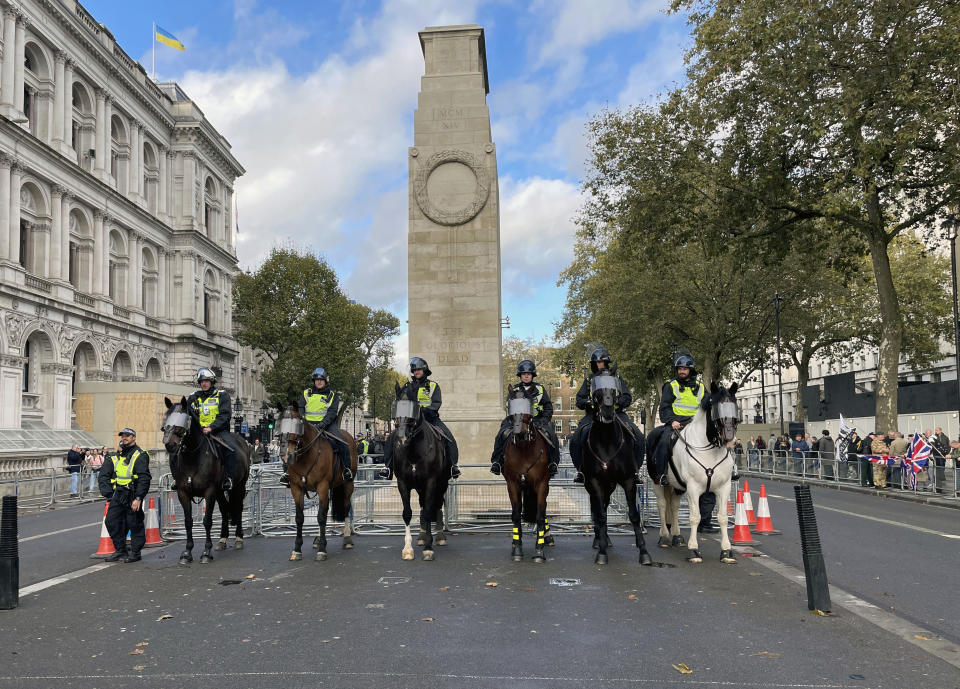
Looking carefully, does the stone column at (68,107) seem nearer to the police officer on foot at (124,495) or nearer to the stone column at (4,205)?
the stone column at (4,205)

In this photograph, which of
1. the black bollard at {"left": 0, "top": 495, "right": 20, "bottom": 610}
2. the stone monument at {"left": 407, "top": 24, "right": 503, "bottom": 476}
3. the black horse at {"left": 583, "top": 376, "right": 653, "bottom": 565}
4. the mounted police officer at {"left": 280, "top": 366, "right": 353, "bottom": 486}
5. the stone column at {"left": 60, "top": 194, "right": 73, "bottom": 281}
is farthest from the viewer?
the stone column at {"left": 60, "top": 194, "right": 73, "bottom": 281}

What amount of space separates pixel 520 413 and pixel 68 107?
4524 centimetres

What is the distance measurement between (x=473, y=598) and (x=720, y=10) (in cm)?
2124

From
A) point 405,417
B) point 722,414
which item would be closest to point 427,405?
point 405,417

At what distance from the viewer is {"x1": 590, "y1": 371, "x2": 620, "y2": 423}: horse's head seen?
33.7 ft

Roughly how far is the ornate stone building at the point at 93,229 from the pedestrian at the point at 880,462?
34.3m

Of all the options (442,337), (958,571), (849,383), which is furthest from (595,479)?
(849,383)

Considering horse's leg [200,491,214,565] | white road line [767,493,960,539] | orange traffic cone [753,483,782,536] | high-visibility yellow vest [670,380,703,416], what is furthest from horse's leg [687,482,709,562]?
horse's leg [200,491,214,565]

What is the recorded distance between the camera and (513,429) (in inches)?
424

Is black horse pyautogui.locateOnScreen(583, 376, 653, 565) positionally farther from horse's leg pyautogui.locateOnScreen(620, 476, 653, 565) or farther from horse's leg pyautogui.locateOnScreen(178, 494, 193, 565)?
horse's leg pyautogui.locateOnScreen(178, 494, 193, 565)

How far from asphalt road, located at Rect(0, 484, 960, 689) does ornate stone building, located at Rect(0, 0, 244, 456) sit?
3437cm

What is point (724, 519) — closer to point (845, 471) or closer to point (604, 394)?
point (604, 394)

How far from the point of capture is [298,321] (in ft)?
195

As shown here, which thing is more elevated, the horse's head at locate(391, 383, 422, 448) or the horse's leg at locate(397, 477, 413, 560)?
the horse's head at locate(391, 383, 422, 448)
